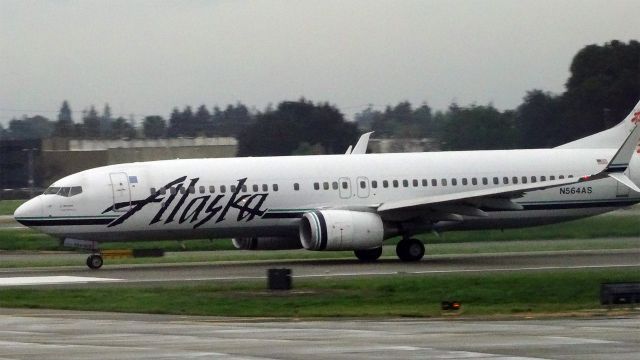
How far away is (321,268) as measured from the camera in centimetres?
4312

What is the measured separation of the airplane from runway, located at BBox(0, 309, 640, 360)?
14303 mm

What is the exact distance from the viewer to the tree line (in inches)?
3189

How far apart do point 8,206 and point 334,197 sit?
56.9 meters

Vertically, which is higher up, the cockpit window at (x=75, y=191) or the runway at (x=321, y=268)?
the cockpit window at (x=75, y=191)

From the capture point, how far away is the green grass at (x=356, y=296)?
30.6 meters

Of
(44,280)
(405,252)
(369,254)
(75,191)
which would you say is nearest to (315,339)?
(44,280)

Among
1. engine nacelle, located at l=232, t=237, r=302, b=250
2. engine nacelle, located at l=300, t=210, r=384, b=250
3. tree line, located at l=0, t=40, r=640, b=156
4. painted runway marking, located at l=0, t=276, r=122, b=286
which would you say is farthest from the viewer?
tree line, located at l=0, t=40, r=640, b=156

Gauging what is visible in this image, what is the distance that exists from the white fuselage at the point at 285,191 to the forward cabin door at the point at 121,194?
30mm

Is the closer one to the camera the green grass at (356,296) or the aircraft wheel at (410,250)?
the green grass at (356,296)

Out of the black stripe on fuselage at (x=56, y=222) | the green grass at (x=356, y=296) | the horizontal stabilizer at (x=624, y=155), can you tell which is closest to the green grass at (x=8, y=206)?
the black stripe on fuselage at (x=56, y=222)

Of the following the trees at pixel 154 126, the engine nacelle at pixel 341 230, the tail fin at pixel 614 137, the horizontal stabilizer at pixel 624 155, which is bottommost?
the engine nacelle at pixel 341 230

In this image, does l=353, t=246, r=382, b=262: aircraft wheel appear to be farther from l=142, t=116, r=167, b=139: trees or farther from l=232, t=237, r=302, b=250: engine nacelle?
l=142, t=116, r=167, b=139: trees

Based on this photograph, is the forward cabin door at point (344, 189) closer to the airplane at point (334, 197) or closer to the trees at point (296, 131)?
the airplane at point (334, 197)

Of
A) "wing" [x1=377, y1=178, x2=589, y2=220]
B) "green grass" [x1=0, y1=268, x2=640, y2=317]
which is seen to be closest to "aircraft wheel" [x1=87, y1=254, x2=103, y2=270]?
"green grass" [x1=0, y1=268, x2=640, y2=317]
